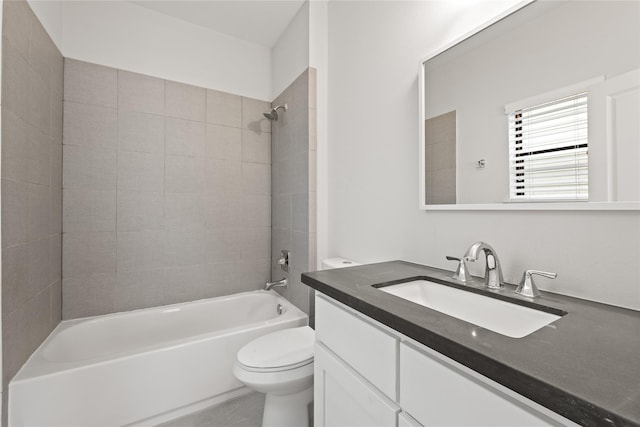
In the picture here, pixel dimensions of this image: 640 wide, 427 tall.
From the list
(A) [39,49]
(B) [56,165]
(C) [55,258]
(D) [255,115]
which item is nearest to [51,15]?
(A) [39,49]

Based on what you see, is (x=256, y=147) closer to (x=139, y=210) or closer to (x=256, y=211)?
(x=256, y=211)

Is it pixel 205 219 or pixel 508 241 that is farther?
pixel 205 219

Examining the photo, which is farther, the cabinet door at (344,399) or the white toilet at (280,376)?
the white toilet at (280,376)

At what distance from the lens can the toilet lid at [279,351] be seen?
4.30 ft

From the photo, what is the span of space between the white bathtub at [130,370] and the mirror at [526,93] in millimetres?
1420

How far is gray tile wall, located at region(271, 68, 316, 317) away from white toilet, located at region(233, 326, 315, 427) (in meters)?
0.57

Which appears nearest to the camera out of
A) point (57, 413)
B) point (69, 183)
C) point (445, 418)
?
point (445, 418)

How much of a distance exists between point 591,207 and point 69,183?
8.65 ft

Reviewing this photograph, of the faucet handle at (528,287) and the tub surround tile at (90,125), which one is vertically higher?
the tub surround tile at (90,125)

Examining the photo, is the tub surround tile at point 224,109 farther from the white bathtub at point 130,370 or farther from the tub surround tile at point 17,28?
the white bathtub at point 130,370

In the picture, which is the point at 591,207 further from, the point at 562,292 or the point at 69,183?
the point at 69,183

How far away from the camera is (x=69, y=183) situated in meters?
1.85

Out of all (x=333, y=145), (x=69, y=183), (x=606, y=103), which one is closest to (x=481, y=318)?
(x=606, y=103)

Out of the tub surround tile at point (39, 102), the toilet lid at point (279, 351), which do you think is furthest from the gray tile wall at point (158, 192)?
the toilet lid at point (279, 351)
